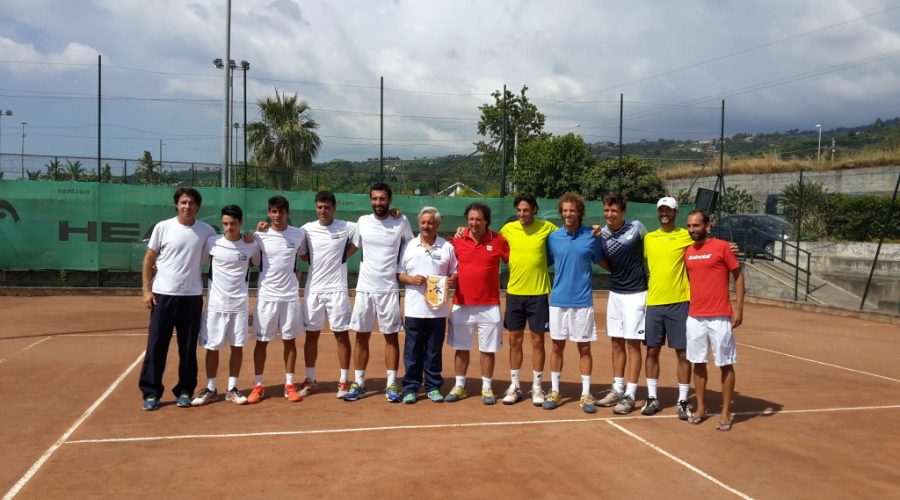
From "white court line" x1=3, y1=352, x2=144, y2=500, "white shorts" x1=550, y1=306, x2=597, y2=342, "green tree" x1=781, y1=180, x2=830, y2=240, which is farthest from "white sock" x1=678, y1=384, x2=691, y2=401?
"green tree" x1=781, y1=180, x2=830, y2=240

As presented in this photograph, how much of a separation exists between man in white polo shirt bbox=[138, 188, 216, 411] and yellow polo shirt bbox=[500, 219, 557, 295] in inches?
109

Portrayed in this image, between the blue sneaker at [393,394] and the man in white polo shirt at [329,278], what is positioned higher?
the man in white polo shirt at [329,278]

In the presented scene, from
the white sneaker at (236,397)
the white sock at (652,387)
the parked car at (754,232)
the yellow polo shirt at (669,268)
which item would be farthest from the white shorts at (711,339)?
the parked car at (754,232)

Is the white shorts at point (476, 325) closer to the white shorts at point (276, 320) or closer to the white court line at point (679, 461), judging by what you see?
the white court line at point (679, 461)

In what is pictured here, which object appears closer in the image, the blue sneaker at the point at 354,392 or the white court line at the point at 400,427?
the white court line at the point at 400,427

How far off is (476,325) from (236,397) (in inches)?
86.8

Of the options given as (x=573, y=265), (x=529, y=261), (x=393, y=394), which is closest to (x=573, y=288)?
(x=573, y=265)

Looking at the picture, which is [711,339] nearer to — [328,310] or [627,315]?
[627,315]

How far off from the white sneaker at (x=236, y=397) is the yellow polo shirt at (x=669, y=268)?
3643 mm

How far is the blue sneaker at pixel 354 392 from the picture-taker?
6.50 meters

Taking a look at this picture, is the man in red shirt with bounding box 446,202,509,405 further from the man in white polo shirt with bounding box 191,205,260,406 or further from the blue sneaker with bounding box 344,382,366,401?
the man in white polo shirt with bounding box 191,205,260,406

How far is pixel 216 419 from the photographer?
5.84 meters

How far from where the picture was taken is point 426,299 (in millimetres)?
6516

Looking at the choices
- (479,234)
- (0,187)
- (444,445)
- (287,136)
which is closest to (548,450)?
(444,445)
